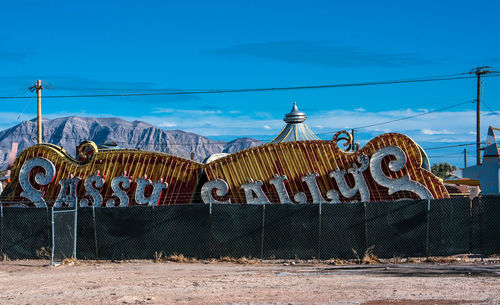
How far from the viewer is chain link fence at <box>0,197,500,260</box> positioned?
1814 centimetres

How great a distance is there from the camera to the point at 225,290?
44.7ft

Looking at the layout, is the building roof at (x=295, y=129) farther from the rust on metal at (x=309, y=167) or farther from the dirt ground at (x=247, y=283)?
the dirt ground at (x=247, y=283)

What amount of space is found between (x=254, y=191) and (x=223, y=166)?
5.11 ft

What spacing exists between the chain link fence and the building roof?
12652 millimetres

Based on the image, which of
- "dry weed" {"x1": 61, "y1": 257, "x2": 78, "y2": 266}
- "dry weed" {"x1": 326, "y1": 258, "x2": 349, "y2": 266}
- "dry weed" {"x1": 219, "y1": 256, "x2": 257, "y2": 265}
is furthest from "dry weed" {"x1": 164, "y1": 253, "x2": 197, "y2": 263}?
"dry weed" {"x1": 326, "y1": 258, "x2": 349, "y2": 266}

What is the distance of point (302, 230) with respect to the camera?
60.2 feet

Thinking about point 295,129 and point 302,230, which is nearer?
point 302,230

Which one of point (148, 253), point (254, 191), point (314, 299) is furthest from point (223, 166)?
point (314, 299)

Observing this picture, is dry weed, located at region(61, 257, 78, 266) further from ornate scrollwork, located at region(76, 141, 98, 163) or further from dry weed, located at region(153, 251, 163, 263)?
ornate scrollwork, located at region(76, 141, 98, 163)

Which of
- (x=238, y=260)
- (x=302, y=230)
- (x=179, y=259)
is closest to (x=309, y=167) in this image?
(x=302, y=230)

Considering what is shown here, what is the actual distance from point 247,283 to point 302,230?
4.24 m

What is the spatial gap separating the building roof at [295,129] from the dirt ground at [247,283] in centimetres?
1347

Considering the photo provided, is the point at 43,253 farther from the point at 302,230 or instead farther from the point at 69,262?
the point at 302,230

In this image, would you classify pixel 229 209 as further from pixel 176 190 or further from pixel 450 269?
pixel 450 269
